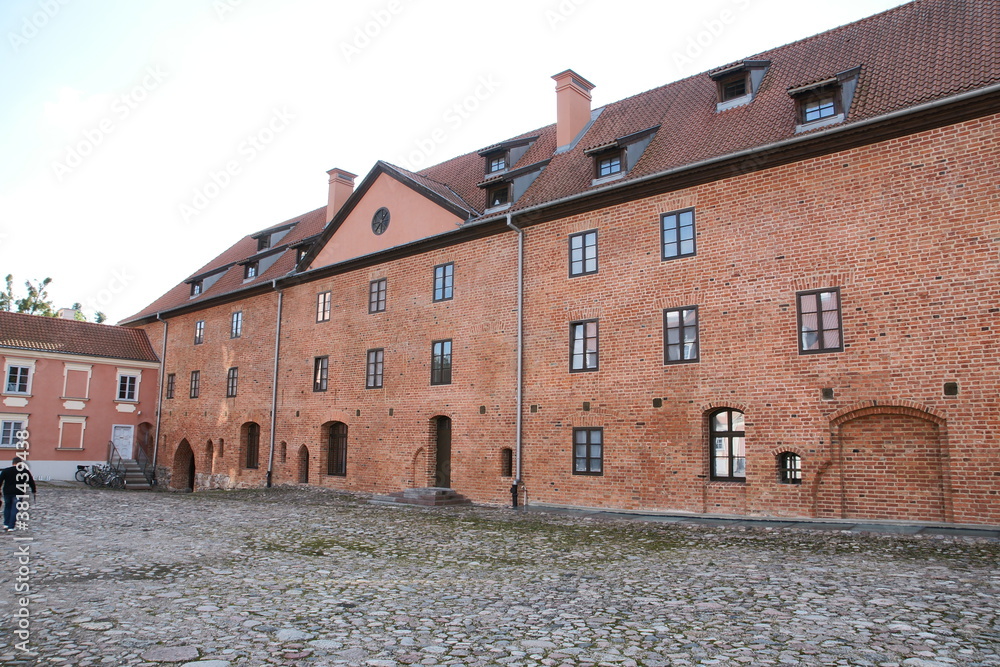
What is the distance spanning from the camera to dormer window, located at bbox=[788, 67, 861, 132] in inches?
543

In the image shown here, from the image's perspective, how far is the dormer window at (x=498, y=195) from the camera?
63.6 ft

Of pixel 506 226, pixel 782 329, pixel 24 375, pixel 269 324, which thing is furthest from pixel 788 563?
pixel 24 375

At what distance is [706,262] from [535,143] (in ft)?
27.3

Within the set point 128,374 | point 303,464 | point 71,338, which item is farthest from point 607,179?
point 71,338

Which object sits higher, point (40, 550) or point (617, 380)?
point (617, 380)

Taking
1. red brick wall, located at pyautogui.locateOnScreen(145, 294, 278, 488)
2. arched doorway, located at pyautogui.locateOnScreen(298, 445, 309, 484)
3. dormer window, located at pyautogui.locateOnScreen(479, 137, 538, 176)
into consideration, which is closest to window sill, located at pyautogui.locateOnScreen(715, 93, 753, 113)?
dormer window, located at pyautogui.locateOnScreen(479, 137, 538, 176)

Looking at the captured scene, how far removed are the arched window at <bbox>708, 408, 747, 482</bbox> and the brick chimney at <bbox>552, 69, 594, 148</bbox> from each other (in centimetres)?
915

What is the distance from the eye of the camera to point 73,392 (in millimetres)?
29781

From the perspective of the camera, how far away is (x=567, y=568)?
903 centimetres

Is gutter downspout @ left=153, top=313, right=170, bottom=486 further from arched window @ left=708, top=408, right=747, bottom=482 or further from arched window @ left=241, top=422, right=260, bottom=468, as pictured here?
arched window @ left=708, top=408, right=747, bottom=482

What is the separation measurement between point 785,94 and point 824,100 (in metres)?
1.72

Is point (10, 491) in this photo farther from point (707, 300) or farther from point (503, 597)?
point (707, 300)

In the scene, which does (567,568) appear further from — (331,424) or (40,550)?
(331,424)

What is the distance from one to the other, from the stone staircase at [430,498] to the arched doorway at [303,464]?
18.7 feet
